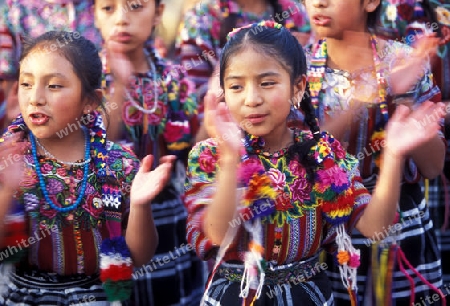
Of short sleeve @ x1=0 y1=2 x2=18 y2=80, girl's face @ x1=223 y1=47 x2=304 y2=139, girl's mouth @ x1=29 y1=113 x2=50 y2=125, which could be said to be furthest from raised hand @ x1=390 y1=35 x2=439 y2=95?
short sleeve @ x1=0 y1=2 x2=18 y2=80

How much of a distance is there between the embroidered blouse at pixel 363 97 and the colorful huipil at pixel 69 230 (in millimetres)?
922

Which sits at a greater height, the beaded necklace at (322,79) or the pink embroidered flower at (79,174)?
the beaded necklace at (322,79)

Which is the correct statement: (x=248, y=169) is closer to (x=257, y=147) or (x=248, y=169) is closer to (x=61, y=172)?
(x=257, y=147)

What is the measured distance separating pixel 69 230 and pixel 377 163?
1.20 meters

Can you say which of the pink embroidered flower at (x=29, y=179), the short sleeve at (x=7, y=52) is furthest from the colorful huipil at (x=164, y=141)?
the pink embroidered flower at (x=29, y=179)

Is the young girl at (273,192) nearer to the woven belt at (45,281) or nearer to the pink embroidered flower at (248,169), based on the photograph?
the pink embroidered flower at (248,169)

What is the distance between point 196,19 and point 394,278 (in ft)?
4.95

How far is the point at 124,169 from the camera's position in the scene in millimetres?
2236

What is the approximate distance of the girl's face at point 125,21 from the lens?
2.82 meters

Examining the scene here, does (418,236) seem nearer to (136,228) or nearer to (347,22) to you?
(347,22)

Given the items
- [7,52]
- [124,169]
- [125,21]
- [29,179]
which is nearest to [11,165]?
[29,179]

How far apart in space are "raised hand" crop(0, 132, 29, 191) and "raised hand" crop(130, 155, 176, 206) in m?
0.35

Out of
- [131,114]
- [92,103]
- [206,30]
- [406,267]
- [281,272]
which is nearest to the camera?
[281,272]

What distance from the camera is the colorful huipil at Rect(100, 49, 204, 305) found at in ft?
9.29
